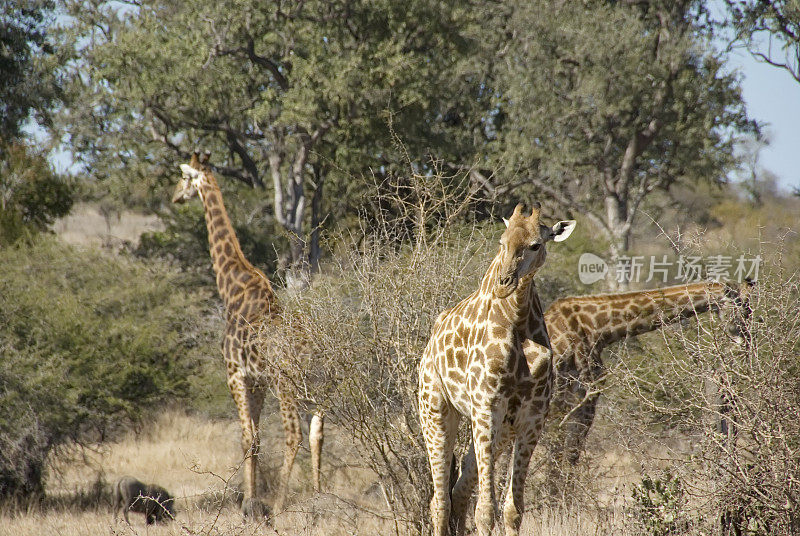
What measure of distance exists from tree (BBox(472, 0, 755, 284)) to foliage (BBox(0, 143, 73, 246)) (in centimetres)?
934

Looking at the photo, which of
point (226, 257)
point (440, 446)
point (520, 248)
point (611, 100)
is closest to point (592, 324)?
point (440, 446)

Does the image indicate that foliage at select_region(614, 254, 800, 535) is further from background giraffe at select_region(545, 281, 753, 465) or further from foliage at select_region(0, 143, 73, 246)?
foliage at select_region(0, 143, 73, 246)

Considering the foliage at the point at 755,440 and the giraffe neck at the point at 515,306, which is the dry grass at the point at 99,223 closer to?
the giraffe neck at the point at 515,306

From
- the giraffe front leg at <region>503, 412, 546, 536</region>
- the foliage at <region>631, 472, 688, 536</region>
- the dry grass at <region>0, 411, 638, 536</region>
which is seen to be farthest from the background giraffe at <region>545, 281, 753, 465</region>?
the giraffe front leg at <region>503, 412, 546, 536</region>

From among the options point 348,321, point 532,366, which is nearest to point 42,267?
point 348,321

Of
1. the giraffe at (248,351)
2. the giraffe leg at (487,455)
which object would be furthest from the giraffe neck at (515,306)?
the giraffe at (248,351)

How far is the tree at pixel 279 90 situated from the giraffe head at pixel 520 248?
11.6 metres

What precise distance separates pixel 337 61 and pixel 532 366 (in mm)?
12661

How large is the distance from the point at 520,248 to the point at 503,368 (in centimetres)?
63

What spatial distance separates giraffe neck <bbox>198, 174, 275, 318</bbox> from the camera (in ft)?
26.2

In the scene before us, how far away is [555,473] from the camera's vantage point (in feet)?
20.7

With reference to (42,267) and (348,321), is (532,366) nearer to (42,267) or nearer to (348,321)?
(348,321)

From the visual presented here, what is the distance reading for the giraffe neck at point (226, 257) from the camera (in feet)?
26.2

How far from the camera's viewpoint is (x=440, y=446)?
4.82 meters
